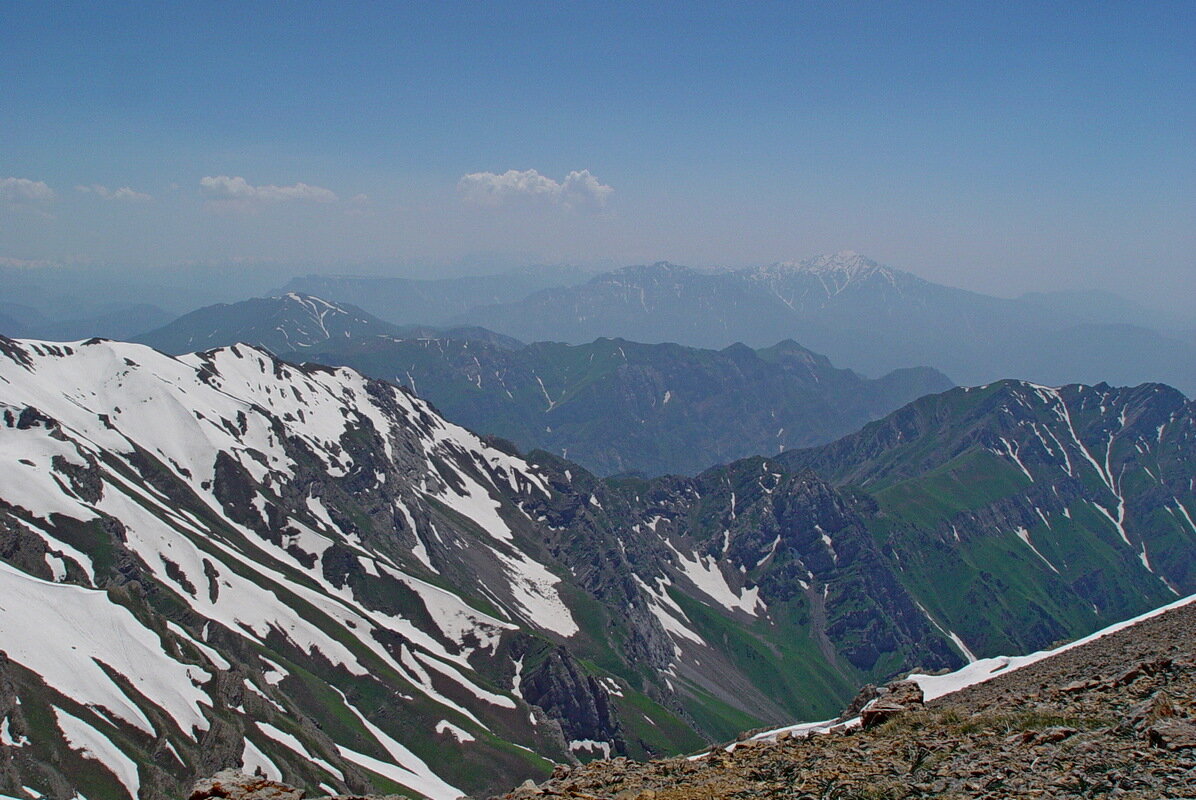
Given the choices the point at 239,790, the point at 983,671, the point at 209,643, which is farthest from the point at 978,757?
the point at 209,643

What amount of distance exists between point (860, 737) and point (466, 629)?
16497cm

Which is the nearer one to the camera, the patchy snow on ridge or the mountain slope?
the patchy snow on ridge

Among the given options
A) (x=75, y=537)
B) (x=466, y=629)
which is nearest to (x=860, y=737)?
(x=75, y=537)

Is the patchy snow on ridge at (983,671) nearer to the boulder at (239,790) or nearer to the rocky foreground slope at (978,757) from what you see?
the rocky foreground slope at (978,757)

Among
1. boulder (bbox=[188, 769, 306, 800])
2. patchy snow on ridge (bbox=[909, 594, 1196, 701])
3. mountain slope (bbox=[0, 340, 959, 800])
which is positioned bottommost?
mountain slope (bbox=[0, 340, 959, 800])

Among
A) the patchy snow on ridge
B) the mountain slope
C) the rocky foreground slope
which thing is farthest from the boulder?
the mountain slope

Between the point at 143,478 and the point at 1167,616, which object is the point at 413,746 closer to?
the point at 143,478

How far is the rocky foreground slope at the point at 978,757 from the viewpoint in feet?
57.2

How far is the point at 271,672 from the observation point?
128 m

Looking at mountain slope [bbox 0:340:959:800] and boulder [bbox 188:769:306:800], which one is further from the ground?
boulder [bbox 188:769:306:800]

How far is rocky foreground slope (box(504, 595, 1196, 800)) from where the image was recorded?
17.4 meters

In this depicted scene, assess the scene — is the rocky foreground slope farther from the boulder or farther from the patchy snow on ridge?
the patchy snow on ridge

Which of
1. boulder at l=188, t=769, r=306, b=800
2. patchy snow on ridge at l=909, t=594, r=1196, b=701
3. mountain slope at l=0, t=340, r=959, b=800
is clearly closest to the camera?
boulder at l=188, t=769, r=306, b=800

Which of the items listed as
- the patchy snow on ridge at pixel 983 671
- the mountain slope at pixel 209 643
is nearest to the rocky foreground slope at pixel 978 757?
the patchy snow on ridge at pixel 983 671
